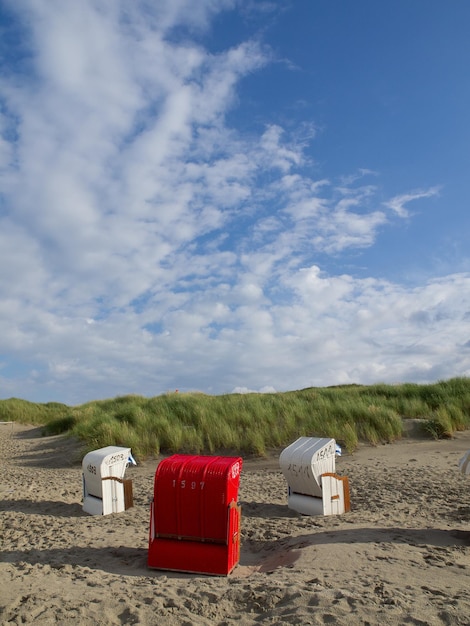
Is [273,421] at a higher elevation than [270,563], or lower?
higher

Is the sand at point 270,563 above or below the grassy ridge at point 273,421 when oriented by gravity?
below

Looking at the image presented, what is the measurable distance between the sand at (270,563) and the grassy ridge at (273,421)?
379 cm

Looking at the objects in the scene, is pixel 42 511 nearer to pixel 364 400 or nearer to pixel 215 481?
pixel 215 481

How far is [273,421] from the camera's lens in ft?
53.0

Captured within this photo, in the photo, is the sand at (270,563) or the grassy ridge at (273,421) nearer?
the sand at (270,563)

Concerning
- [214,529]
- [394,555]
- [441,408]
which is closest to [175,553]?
[214,529]

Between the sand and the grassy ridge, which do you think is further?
the grassy ridge

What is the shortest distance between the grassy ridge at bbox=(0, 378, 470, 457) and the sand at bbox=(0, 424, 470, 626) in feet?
12.4

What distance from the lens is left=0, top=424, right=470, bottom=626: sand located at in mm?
4414

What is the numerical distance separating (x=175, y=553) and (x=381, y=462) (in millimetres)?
7876

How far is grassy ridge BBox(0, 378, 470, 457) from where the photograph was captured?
15.1 meters

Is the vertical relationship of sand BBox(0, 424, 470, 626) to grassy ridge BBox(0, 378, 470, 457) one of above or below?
below

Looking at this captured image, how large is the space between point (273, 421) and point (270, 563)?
10.1m

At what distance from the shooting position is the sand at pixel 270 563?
4414 millimetres
